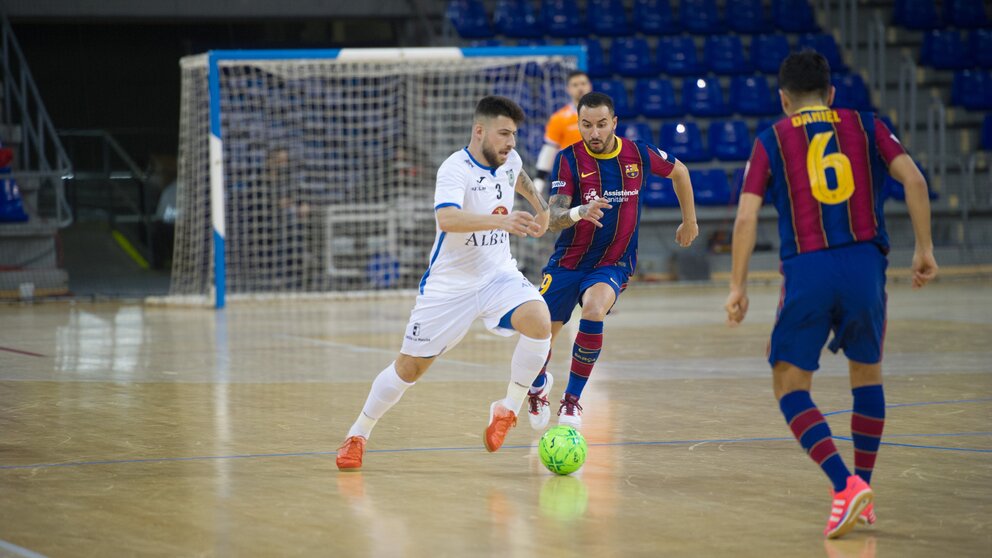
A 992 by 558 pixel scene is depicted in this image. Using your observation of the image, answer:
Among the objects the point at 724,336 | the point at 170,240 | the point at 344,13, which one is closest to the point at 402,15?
the point at 344,13

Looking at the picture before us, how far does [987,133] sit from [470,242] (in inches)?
674

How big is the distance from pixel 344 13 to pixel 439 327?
54.5 feet

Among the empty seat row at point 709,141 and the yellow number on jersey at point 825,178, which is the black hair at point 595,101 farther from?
the empty seat row at point 709,141

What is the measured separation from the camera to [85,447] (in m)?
6.17

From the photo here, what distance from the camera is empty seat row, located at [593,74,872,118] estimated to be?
20500 mm

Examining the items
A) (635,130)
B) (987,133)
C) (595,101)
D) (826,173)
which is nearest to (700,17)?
(635,130)

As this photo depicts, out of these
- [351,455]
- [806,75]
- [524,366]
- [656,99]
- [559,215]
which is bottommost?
[351,455]

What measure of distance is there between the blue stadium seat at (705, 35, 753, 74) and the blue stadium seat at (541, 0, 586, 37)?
2266 mm

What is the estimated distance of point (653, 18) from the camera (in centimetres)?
2183

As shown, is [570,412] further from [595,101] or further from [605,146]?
[595,101]

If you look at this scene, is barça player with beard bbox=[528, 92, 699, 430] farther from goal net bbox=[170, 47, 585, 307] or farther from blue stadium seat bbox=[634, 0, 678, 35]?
blue stadium seat bbox=[634, 0, 678, 35]

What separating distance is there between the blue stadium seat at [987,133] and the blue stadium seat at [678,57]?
15.9 feet

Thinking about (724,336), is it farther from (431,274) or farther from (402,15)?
(402,15)

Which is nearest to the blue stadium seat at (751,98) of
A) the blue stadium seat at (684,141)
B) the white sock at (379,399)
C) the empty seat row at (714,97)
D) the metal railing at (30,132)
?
the empty seat row at (714,97)
